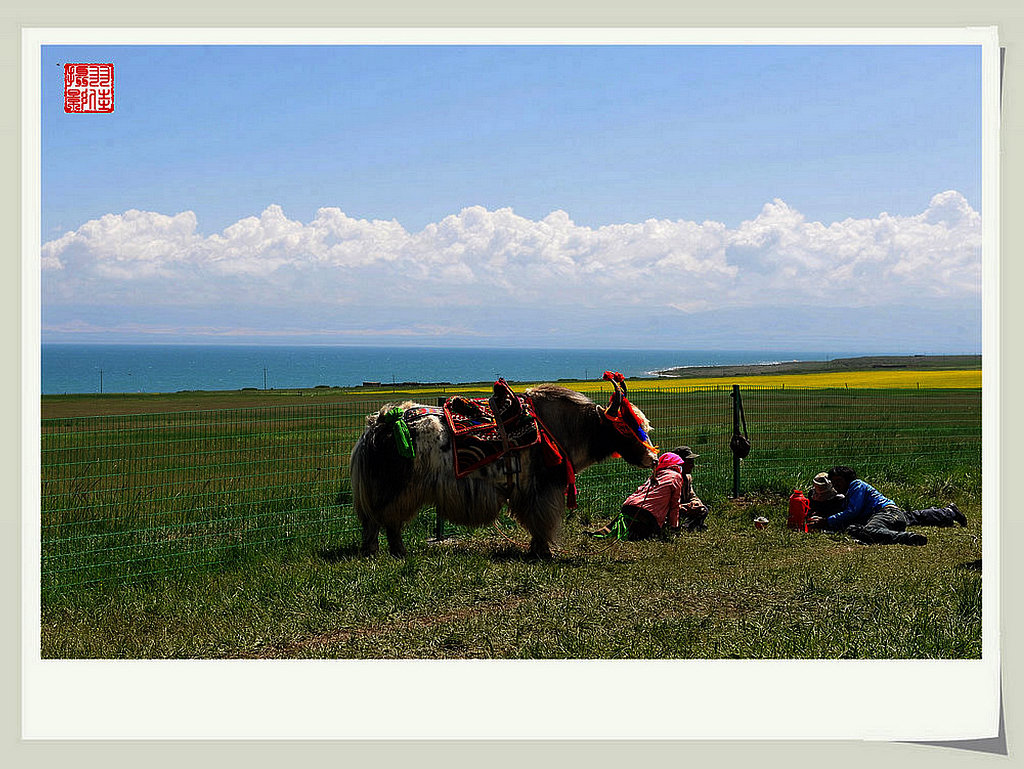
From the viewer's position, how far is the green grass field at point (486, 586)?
218 inches

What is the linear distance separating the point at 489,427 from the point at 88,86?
13.4 ft

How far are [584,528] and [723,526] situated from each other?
1.62 m

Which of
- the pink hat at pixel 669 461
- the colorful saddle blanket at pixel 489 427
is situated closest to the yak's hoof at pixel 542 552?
the colorful saddle blanket at pixel 489 427

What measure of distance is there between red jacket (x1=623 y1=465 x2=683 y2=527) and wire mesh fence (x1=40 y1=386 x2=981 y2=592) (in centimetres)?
126

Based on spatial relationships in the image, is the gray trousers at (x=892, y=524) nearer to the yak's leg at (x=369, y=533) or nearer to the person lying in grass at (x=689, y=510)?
the person lying in grass at (x=689, y=510)

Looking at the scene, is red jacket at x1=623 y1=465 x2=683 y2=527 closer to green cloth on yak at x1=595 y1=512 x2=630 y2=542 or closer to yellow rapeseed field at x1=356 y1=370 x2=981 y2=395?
green cloth on yak at x1=595 y1=512 x2=630 y2=542

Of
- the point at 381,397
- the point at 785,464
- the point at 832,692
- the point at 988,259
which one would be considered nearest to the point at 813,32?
the point at 988,259

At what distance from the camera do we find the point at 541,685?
4641mm

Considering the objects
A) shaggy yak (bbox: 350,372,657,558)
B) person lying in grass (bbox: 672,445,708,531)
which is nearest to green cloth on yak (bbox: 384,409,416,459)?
shaggy yak (bbox: 350,372,657,558)

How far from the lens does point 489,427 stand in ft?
25.8

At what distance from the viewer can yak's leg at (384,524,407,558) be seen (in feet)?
25.9

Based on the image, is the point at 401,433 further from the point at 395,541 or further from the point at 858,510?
the point at 858,510

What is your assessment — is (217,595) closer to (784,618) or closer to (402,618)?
(402,618)

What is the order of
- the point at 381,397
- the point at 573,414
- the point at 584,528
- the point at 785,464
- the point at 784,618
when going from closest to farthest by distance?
the point at 784,618 → the point at 573,414 → the point at 584,528 → the point at 785,464 → the point at 381,397
